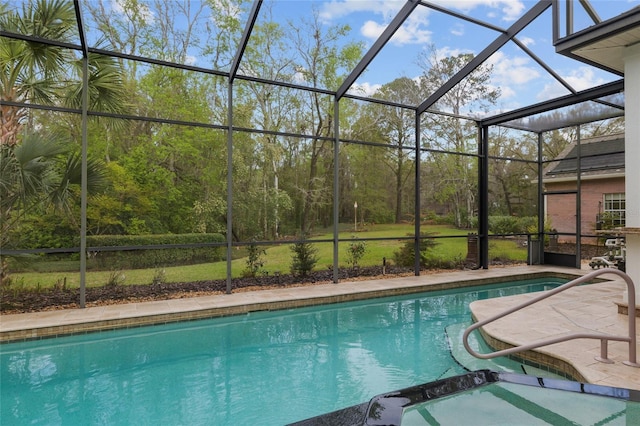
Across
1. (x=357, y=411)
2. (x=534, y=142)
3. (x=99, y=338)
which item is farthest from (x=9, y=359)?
(x=534, y=142)

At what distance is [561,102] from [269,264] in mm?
7691

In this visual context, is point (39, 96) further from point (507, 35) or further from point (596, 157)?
point (596, 157)

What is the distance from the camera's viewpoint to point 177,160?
8.83 metres

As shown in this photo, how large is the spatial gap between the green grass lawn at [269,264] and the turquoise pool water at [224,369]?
254cm

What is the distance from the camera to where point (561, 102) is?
8523 millimetres

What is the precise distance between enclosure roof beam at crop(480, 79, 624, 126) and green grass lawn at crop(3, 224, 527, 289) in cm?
321

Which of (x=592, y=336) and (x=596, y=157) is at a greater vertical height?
(x=596, y=157)

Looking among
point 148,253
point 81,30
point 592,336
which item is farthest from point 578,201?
point 81,30

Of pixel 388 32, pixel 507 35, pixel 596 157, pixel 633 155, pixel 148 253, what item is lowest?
pixel 148 253

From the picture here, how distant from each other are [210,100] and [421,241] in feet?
21.8

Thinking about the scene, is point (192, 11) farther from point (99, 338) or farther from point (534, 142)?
point (534, 142)

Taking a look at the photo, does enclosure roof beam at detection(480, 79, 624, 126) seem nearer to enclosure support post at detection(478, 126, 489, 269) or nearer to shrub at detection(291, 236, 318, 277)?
enclosure support post at detection(478, 126, 489, 269)

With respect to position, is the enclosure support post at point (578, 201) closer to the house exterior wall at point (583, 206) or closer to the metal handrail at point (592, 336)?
the house exterior wall at point (583, 206)

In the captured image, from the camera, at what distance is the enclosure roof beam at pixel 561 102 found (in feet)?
25.0
